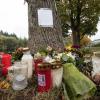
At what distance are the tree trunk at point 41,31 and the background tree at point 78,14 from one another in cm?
2119

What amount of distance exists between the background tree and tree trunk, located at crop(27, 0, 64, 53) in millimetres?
21191

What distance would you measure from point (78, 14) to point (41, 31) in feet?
79.2

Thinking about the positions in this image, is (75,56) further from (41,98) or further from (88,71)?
(41,98)

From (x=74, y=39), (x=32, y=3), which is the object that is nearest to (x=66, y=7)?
(x=74, y=39)

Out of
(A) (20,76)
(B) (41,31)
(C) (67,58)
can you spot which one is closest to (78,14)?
(B) (41,31)

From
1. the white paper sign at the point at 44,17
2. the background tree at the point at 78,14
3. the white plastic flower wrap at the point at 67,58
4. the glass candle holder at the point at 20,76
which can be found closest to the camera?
the glass candle holder at the point at 20,76

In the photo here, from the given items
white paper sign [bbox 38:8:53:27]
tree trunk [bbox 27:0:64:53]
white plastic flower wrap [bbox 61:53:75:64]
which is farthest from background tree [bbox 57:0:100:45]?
white plastic flower wrap [bbox 61:53:75:64]

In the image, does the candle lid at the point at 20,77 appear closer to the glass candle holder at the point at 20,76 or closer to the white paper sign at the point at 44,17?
the glass candle holder at the point at 20,76

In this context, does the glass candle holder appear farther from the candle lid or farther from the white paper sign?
the white paper sign

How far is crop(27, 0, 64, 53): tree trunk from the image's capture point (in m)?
5.30

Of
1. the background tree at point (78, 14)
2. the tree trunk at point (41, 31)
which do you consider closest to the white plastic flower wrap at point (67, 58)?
the tree trunk at point (41, 31)

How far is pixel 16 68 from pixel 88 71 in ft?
3.83

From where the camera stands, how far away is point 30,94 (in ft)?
13.6

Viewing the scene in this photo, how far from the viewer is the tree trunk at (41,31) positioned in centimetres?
530
